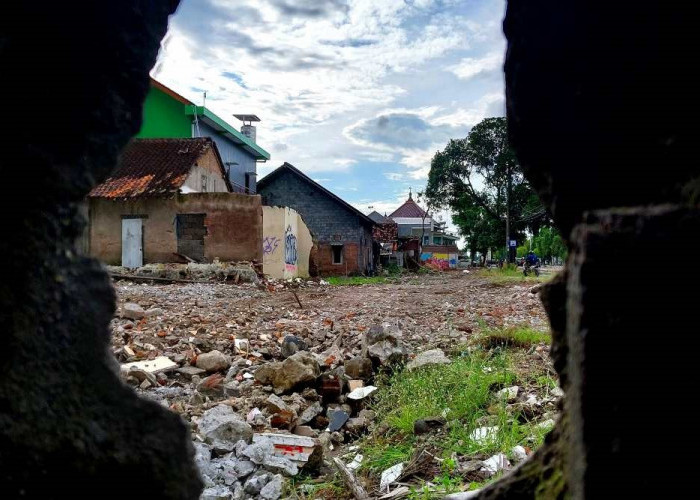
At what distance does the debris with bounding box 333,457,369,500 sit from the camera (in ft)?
10.3

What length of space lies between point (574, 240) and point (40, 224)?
858mm

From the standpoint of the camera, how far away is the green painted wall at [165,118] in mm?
23172

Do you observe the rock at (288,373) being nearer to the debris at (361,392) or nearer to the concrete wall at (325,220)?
the debris at (361,392)

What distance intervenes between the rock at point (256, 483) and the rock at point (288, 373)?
1.90m

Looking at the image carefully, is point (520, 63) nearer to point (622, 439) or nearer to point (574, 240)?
point (574, 240)

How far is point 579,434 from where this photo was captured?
81 centimetres

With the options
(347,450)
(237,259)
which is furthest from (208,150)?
(347,450)

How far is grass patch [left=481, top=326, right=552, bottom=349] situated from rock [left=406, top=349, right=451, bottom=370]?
0.69 meters

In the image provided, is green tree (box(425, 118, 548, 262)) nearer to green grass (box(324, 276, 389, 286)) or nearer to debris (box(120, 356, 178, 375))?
green grass (box(324, 276, 389, 286))

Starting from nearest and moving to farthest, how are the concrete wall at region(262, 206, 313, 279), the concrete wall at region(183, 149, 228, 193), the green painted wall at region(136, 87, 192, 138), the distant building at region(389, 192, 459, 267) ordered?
the concrete wall at region(183, 149, 228, 193)
the concrete wall at region(262, 206, 313, 279)
the green painted wall at region(136, 87, 192, 138)
the distant building at region(389, 192, 459, 267)

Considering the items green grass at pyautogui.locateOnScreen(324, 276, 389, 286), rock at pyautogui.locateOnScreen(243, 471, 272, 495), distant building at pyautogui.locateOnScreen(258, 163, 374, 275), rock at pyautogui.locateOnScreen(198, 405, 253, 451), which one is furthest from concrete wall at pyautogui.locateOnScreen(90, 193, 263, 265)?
rock at pyautogui.locateOnScreen(243, 471, 272, 495)

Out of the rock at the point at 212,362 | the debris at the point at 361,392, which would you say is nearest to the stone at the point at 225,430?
the debris at the point at 361,392

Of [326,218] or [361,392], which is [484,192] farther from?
[361,392]

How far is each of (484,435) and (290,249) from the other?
19.9m
